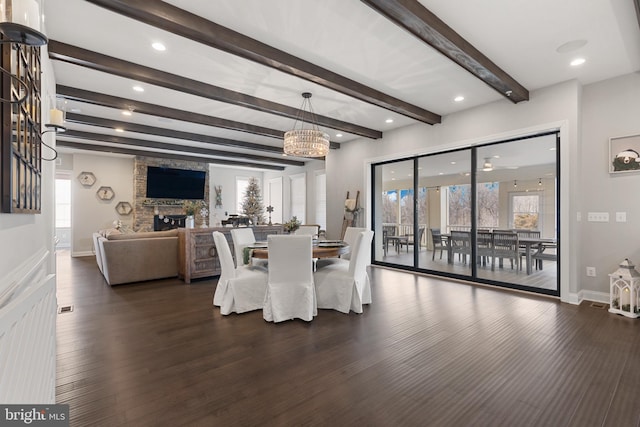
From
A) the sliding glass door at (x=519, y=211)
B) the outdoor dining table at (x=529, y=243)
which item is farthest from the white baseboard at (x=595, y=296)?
A: the outdoor dining table at (x=529, y=243)

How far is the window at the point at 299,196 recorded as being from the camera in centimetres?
1034

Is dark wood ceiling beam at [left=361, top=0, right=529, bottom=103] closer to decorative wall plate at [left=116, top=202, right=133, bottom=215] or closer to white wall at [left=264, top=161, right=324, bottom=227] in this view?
white wall at [left=264, top=161, right=324, bottom=227]

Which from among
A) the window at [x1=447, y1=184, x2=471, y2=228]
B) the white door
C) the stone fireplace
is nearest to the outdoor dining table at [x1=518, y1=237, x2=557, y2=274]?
the window at [x1=447, y1=184, x2=471, y2=228]


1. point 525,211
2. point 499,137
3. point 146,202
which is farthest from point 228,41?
point 146,202

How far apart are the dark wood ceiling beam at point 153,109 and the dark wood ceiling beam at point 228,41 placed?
8.36 ft

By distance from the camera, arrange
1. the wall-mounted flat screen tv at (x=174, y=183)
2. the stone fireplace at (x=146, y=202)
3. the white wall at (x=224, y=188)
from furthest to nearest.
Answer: the white wall at (x=224, y=188) → the wall-mounted flat screen tv at (x=174, y=183) → the stone fireplace at (x=146, y=202)

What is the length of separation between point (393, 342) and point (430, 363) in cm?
44

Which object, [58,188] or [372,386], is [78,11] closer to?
[372,386]

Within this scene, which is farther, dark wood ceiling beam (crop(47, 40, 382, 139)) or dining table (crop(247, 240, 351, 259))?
dining table (crop(247, 240, 351, 259))

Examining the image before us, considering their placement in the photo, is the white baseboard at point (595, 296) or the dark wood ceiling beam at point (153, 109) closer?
the white baseboard at point (595, 296)

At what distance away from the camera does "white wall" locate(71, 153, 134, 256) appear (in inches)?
344

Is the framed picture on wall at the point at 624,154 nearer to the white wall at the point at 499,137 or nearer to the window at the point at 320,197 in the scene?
the white wall at the point at 499,137

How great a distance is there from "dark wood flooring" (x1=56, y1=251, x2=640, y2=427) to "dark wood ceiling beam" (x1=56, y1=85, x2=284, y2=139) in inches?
113

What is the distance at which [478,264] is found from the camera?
18.0 feet
